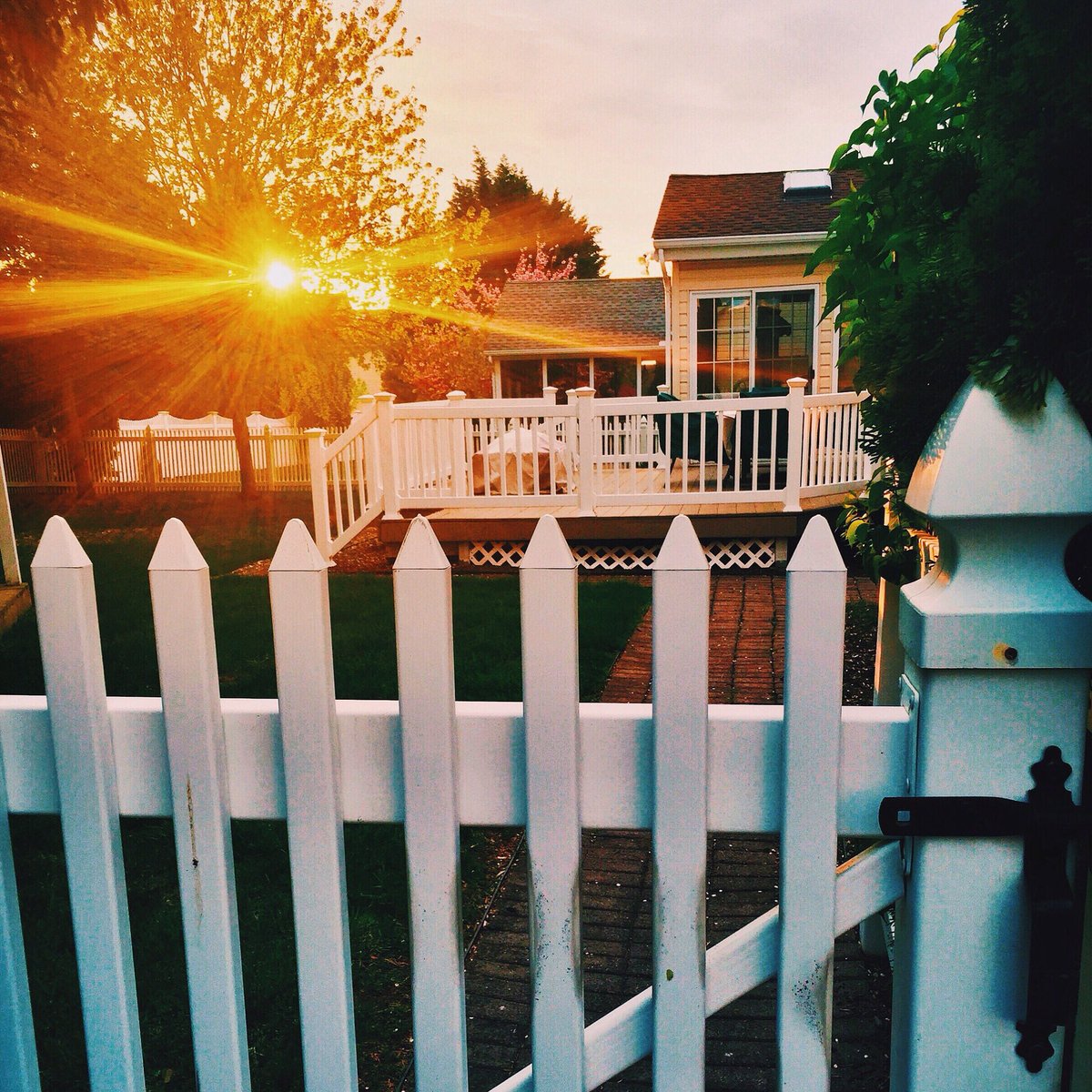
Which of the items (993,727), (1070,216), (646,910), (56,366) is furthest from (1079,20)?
(56,366)

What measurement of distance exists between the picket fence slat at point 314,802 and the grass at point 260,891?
41.6 inches

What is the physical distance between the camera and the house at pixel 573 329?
69.6 ft

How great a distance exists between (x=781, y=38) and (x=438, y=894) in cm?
675

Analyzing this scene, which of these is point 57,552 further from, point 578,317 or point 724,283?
point 578,317

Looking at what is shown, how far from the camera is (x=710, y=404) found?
8211mm

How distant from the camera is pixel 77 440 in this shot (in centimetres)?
1848

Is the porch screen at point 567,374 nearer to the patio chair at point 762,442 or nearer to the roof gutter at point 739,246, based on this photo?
the roof gutter at point 739,246

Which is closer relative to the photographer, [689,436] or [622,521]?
[622,521]

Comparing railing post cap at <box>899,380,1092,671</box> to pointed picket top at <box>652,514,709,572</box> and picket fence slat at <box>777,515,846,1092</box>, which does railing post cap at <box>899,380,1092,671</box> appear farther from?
pointed picket top at <box>652,514,709,572</box>

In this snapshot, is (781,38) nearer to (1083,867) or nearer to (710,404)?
(710,404)

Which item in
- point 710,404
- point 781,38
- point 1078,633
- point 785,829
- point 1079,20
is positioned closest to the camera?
point 1079,20

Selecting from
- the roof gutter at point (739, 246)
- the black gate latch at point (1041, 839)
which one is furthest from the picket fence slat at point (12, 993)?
the roof gutter at point (739, 246)

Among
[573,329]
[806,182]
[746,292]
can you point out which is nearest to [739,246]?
[746,292]

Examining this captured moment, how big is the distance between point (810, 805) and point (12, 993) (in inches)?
48.8
